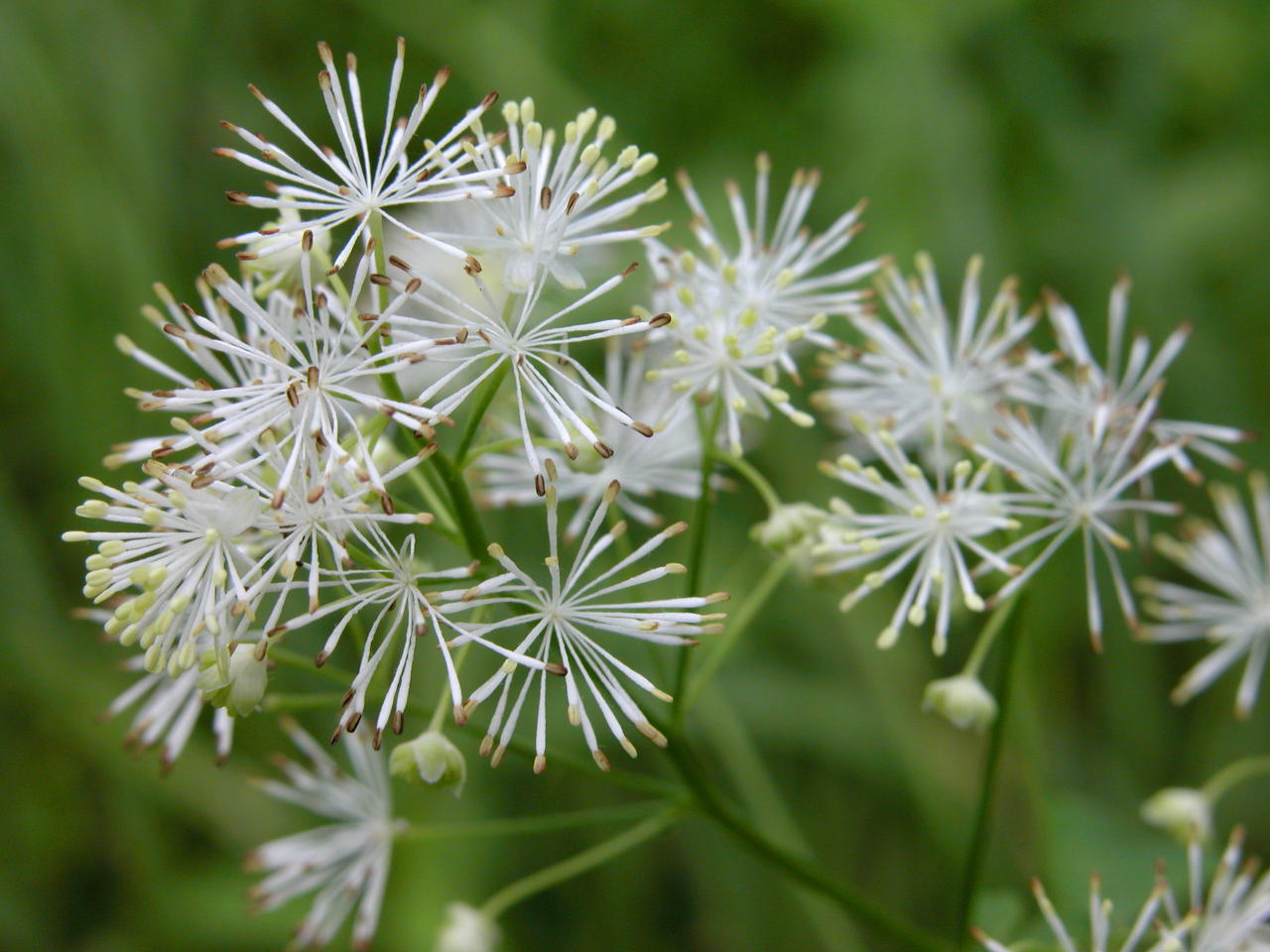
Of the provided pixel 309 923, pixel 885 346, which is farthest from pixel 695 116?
pixel 309 923

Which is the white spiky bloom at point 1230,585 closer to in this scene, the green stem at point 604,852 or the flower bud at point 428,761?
the green stem at point 604,852

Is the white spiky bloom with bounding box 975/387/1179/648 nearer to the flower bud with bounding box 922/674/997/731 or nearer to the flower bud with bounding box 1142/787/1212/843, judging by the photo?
the flower bud with bounding box 922/674/997/731

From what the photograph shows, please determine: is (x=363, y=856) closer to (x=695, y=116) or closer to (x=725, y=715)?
(x=725, y=715)

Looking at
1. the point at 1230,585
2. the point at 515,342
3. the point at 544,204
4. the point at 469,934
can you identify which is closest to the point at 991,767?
the point at 1230,585

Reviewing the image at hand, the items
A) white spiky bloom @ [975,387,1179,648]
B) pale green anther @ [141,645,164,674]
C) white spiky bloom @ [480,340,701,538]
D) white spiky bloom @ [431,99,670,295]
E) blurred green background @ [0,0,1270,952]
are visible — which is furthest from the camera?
blurred green background @ [0,0,1270,952]

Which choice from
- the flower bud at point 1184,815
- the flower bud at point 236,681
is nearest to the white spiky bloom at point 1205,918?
the flower bud at point 1184,815

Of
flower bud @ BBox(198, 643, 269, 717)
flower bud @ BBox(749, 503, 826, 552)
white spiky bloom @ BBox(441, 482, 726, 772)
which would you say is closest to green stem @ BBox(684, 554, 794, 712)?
flower bud @ BBox(749, 503, 826, 552)
